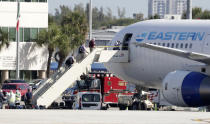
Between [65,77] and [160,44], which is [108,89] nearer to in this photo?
[65,77]

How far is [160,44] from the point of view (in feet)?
113

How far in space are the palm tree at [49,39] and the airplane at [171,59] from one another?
34018mm

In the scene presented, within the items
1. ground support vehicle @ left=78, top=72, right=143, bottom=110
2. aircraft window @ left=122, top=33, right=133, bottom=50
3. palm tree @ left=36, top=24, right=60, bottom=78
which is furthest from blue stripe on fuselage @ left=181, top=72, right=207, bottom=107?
palm tree @ left=36, top=24, right=60, bottom=78

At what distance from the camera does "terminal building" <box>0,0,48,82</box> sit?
70.4 metres

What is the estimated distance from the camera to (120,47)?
121 ft

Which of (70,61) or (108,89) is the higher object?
(70,61)

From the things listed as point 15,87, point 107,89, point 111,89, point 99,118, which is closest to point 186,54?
point 99,118

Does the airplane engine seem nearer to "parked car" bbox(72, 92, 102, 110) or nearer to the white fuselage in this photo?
the white fuselage

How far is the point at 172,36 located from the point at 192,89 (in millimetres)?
4073

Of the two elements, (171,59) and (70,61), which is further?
(70,61)

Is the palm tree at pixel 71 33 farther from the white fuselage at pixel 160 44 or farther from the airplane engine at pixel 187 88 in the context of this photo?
the airplane engine at pixel 187 88

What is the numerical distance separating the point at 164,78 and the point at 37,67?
41.3m

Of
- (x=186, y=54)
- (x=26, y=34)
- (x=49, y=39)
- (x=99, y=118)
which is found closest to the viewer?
(x=99, y=118)

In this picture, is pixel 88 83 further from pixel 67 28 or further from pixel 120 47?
pixel 67 28
